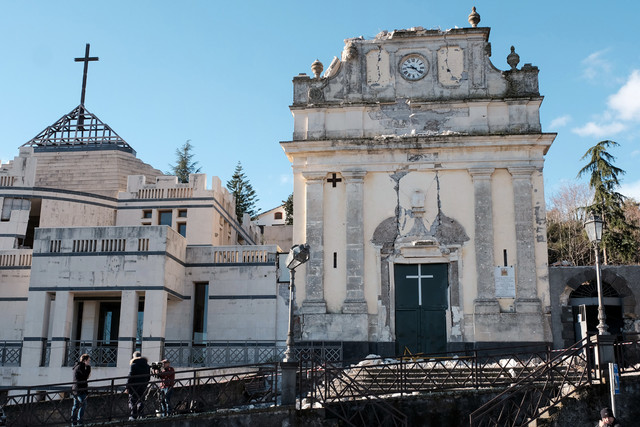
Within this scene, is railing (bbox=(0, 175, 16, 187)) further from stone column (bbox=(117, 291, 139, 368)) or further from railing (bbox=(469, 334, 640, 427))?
railing (bbox=(469, 334, 640, 427))

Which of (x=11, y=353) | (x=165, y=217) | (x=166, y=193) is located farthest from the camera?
(x=166, y=193)

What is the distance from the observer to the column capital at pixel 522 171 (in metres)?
23.6

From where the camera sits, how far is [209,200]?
32.6 meters

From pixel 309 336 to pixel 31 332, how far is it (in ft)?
32.5

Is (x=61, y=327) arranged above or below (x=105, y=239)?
A: below

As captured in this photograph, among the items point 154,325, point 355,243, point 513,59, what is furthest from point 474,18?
point 154,325

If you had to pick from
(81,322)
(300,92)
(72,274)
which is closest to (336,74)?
(300,92)

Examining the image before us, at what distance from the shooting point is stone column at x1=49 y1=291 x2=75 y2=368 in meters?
24.3

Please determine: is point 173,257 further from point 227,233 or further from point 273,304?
point 227,233

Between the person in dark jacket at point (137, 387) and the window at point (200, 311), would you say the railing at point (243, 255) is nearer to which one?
the window at point (200, 311)

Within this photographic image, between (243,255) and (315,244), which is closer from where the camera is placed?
(315,244)

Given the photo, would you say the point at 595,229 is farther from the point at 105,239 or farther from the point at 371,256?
the point at 105,239

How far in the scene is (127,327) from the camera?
79.5 feet

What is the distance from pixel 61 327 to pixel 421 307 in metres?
12.5
